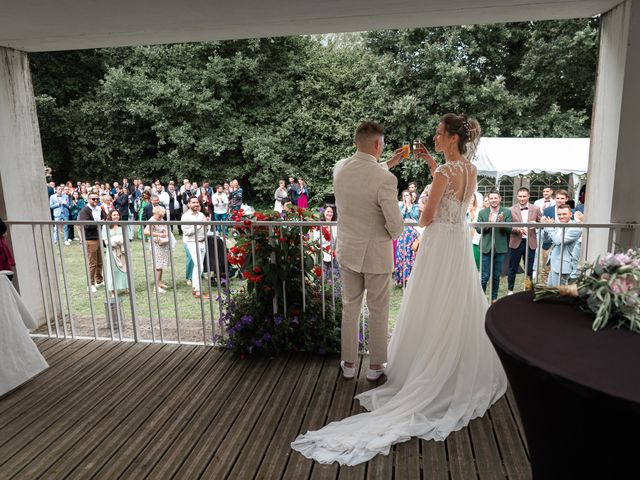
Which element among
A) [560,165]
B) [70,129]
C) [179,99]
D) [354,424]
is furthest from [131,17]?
[70,129]

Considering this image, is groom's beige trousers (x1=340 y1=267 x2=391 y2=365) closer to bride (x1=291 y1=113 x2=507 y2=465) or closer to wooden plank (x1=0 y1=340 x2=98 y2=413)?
bride (x1=291 y1=113 x2=507 y2=465)

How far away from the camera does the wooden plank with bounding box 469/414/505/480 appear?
2398mm

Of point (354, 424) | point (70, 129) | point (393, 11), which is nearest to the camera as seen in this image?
point (354, 424)

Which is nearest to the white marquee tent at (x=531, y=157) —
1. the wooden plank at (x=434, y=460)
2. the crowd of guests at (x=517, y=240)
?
the crowd of guests at (x=517, y=240)

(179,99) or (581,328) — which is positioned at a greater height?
(179,99)

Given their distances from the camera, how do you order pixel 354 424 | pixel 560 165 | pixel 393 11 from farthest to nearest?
pixel 560 165, pixel 393 11, pixel 354 424

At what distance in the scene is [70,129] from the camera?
22.0 meters

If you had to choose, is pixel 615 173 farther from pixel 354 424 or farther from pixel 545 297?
pixel 354 424

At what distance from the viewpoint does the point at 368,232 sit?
3119mm

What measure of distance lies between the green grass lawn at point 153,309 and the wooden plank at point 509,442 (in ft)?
7.45

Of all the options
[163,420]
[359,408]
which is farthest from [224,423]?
[359,408]

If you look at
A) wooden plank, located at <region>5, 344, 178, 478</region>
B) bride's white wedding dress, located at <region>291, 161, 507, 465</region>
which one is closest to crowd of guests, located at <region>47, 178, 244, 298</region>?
wooden plank, located at <region>5, 344, 178, 478</region>

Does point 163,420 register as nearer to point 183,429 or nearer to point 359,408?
point 183,429

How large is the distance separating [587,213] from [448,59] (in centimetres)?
1608
